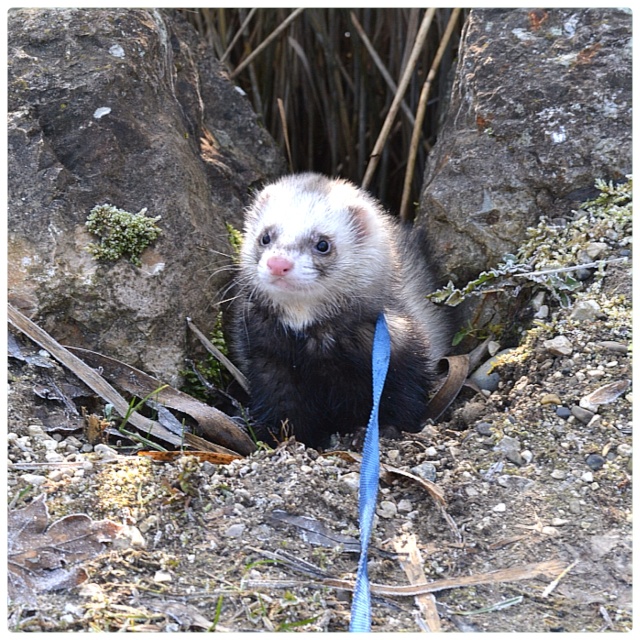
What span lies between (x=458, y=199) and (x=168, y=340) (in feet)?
5.18

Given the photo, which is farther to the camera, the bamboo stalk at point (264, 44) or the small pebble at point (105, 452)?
the bamboo stalk at point (264, 44)

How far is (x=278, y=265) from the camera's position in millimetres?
3070

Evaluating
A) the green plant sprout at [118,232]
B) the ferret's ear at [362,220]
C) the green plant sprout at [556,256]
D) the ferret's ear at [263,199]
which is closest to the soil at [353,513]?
the green plant sprout at [556,256]

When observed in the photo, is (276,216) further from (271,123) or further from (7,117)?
(271,123)

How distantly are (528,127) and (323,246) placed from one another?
51.7 inches

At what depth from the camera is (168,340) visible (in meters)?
3.77

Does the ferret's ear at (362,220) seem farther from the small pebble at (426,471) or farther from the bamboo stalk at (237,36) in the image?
the bamboo stalk at (237,36)


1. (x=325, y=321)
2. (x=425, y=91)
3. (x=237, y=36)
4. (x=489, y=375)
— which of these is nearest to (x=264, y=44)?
(x=237, y=36)

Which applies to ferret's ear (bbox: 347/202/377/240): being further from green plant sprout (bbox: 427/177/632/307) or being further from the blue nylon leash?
green plant sprout (bbox: 427/177/632/307)

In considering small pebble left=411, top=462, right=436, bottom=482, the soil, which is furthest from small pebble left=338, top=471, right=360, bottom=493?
small pebble left=411, top=462, right=436, bottom=482

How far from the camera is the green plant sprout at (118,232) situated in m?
3.66

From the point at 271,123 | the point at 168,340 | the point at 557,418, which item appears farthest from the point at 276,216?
the point at 271,123

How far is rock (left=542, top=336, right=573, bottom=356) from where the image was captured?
332 cm

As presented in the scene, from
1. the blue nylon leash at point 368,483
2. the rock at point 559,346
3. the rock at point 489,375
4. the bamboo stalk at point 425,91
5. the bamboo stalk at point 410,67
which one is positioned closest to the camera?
the blue nylon leash at point 368,483
